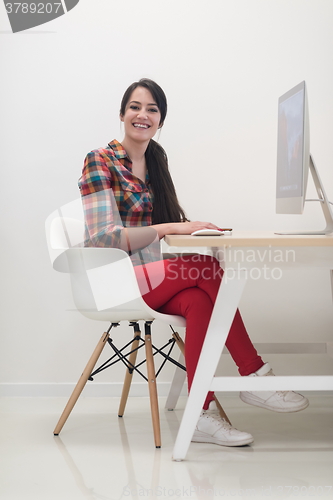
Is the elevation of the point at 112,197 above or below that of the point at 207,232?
above

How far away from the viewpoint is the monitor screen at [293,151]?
1.70 meters

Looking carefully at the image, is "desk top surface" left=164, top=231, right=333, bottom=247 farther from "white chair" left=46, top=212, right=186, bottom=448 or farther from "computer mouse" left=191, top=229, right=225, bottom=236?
"white chair" left=46, top=212, right=186, bottom=448

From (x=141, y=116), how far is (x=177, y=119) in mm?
496

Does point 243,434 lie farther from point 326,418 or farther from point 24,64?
point 24,64

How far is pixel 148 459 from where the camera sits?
1.69 metres

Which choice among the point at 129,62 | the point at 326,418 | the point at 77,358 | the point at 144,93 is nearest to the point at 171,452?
the point at 326,418

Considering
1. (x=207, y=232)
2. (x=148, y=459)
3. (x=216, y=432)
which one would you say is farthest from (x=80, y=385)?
(x=207, y=232)

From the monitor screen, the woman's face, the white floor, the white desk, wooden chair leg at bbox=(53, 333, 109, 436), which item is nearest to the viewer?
the white floor


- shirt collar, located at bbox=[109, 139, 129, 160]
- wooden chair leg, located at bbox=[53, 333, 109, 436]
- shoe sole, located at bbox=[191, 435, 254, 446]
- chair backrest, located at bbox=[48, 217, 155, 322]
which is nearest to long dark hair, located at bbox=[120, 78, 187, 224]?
shirt collar, located at bbox=[109, 139, 129, 160]

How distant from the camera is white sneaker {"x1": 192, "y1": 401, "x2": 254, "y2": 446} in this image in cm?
178

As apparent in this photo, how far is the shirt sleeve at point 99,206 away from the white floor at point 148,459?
0.68m

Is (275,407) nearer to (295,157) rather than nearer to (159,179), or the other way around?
(295,157)

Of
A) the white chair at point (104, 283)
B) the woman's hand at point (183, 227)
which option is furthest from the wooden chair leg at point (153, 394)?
the woman's hand at point (183, 227)

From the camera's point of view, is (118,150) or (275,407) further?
(118,150)
